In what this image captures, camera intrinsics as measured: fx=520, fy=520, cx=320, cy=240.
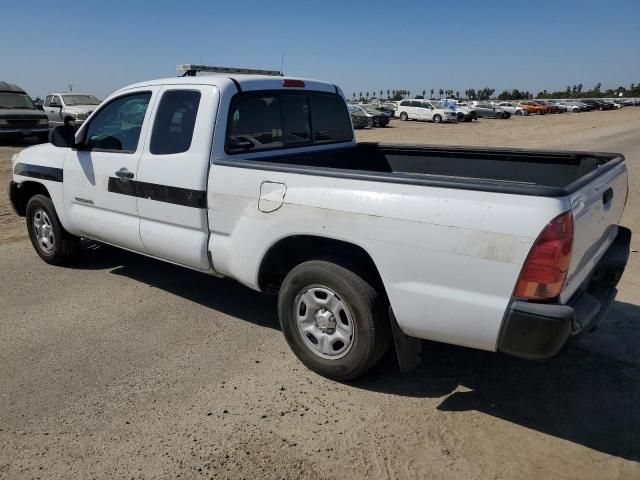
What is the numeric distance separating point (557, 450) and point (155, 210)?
3.19 metres

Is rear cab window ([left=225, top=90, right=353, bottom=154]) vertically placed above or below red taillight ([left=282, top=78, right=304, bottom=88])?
below

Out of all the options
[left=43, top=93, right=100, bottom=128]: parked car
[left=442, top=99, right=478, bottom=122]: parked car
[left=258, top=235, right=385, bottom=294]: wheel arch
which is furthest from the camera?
[left=442, top=99, right=478, bottom=122]: parked car

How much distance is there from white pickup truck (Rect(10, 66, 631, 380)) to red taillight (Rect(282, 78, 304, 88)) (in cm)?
1

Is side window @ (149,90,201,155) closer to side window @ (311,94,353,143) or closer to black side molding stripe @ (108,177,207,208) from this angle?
black side molding stripe @ (108,177,207,208)

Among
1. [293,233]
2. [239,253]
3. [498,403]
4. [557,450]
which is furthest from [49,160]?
[557,450]

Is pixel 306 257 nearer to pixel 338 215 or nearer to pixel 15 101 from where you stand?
pixel 338 215

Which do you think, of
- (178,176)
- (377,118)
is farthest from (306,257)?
(377,118)

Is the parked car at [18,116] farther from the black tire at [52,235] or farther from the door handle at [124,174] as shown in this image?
the door handle at [124,174]

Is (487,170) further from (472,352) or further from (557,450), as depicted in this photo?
(557,450)

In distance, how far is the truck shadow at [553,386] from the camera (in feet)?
9.41

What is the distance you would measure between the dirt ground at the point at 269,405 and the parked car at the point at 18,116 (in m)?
15.7

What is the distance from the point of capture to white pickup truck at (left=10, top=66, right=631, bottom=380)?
2490 millimetres

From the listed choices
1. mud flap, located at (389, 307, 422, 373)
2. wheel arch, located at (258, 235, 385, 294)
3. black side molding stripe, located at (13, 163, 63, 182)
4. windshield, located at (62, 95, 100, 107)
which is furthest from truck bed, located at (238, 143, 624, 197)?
windshield, located at (62, 95, 100, 107)

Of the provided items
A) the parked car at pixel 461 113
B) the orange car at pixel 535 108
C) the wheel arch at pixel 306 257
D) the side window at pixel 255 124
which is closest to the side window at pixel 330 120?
the side window at pixel 255 124
